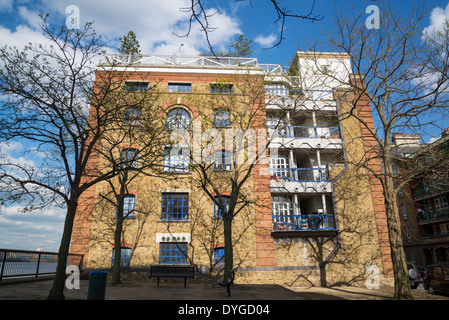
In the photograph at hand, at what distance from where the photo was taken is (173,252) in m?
17.7

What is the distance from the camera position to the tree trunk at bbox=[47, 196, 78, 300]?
751 cm

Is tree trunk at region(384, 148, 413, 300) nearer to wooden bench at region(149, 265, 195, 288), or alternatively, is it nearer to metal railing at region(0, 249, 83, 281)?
wooden bench at region(149, 265, 195, 288)

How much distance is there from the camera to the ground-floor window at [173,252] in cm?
1753

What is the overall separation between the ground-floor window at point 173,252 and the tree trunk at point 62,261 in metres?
9.89

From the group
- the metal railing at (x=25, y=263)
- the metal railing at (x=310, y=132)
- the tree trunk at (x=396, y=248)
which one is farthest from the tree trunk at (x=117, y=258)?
the tree trunk at (x=396, y=248)

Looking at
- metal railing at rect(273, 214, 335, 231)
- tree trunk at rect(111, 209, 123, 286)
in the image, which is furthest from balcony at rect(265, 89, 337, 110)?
tree trunk at rect(111, 209, 123, 286)

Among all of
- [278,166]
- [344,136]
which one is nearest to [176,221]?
[278,166]

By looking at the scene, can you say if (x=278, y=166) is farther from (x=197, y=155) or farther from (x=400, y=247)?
(x=400, y=247)

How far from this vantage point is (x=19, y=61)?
9.10 meters

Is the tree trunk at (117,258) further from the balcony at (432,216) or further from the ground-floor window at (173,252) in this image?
the balcony at (432,216)

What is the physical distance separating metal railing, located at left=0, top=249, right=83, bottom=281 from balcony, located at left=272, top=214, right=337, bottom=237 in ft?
43.2

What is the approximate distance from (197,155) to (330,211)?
1136 centimetres

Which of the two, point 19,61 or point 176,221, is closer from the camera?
point 19,61
